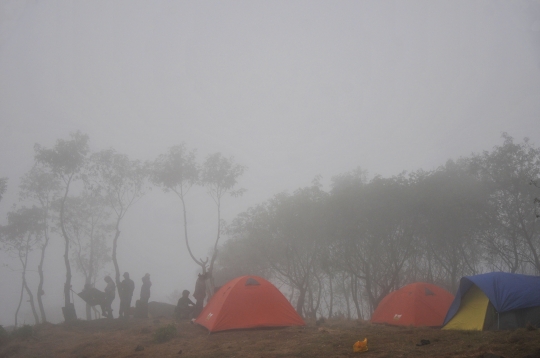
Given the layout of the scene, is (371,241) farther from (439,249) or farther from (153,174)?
(153,174)

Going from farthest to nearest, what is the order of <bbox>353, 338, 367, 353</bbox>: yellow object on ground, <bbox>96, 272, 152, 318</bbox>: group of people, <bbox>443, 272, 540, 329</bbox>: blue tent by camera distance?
<bbox>96, 272, 152, 318</bbox>: group of people < <bbox>443, 272, 540, 329</bbox>: blue tent < <bbox>353, 338, 367, 353</bbox>: yellow object on ground

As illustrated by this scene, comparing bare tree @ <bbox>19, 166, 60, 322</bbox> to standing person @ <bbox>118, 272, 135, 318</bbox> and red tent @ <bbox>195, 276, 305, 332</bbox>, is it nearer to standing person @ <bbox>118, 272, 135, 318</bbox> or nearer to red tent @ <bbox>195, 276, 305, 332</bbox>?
standing person @ <bbox>118, 272, 135, 318</bbox>

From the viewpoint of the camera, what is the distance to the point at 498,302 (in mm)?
11406

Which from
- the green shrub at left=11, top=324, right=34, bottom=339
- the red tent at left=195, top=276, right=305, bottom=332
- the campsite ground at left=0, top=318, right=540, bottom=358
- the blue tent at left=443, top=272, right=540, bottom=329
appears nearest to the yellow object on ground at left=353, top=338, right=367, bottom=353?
the campsite ground at left=0, top=318, right=540, bottom=358

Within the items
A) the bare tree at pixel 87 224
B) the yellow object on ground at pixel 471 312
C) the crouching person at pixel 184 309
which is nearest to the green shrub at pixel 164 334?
the crouching person at pixel 184 309

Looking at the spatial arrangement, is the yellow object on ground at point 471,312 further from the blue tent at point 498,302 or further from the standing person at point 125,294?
the standing person at point 125,294

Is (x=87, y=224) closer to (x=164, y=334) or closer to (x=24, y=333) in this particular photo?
(x=24, y=333)

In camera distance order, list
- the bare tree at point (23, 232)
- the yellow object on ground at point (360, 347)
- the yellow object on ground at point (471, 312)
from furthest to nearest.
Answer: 1. the bare tree at point (23, 232)
2. the yellow object on ground at point (471, 312)
3. the yellow object on ground at point (360, 347)

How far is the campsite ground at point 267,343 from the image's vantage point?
7.49 metres

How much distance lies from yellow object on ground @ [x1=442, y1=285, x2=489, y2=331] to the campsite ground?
1857 mm

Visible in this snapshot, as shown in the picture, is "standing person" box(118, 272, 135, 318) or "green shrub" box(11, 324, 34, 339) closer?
"green shrub" box(11, 324, 34, 339)

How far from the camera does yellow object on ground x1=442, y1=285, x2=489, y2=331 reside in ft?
39.0

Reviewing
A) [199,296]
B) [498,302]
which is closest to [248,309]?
[199,296]

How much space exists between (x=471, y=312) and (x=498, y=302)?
1343 mm
